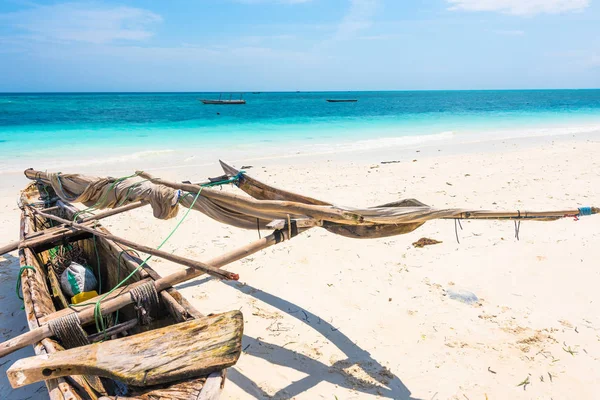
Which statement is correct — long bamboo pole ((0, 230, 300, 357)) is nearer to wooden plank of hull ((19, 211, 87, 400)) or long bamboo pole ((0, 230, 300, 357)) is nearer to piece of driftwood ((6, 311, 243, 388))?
wooden plank of hull ((19, 211, 87, 400))

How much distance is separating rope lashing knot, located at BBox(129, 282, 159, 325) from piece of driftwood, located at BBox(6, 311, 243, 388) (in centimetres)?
73

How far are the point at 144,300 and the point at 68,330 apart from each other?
20.9 inches

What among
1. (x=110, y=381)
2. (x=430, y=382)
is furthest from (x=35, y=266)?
(x=430, y=382)

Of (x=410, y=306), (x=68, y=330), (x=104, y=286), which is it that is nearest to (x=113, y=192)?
(x=104, y=286)

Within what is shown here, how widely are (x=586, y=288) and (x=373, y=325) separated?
2370mm

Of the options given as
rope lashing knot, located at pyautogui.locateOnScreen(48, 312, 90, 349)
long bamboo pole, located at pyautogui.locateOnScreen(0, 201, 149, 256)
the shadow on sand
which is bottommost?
the shadow on sand

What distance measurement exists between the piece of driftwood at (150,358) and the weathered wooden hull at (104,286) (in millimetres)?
73

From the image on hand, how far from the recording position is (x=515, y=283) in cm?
440

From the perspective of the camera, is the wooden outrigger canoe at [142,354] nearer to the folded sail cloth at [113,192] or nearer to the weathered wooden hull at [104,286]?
the weathered wooden hull at [104,286]

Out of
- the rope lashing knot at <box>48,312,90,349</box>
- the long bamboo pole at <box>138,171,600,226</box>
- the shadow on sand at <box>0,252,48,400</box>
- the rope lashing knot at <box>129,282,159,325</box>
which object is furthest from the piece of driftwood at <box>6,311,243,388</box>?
the shadow on sand at <box>0,252,48,400</box>

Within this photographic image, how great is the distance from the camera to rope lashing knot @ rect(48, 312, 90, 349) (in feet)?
8.79

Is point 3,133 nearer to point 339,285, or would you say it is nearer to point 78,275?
point 78,275

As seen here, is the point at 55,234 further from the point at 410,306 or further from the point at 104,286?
the point at 410,306

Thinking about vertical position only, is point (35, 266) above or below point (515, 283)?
above
